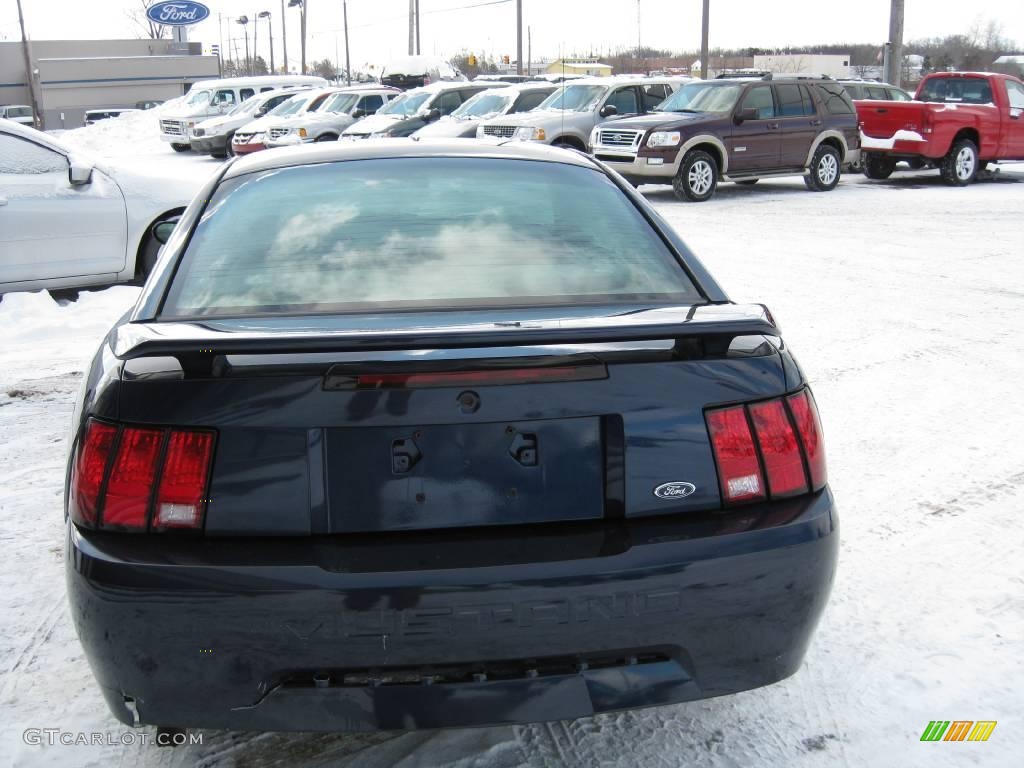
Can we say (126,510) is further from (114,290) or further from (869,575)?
(114,290)

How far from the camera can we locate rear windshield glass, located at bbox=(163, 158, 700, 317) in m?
2.73

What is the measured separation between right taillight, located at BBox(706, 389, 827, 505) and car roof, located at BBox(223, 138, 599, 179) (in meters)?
1.49

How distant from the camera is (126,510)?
7.30ft

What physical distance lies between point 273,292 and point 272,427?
2.20 ft

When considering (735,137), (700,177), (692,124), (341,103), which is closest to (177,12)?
(341,103)

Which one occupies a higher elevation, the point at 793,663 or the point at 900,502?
the point at 793,663

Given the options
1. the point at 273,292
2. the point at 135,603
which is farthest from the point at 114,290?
the point at 135,603

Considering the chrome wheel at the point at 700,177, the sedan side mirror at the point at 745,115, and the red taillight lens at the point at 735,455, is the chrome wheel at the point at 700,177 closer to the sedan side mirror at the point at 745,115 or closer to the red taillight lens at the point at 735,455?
the sedan side mirror at the point at 745,115

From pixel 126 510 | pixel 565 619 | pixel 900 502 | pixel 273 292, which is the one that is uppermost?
pixel 273 292

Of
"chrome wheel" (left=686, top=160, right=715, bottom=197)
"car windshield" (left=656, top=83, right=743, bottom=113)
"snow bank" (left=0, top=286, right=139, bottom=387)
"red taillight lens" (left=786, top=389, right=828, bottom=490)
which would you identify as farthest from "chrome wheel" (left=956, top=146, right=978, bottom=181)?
"red taillight lens" (left=786, top=389, right=828, bottom=490)

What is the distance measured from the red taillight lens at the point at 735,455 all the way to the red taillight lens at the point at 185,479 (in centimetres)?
111

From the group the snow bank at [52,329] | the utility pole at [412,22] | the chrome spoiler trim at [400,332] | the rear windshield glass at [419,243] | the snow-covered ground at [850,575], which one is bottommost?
the snow-covered ground at [850,575]

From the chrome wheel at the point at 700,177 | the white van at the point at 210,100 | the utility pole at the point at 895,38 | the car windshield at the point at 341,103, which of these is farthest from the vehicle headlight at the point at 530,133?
the white van at the point at 210,100

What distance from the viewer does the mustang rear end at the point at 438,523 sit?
2127 millimetres
